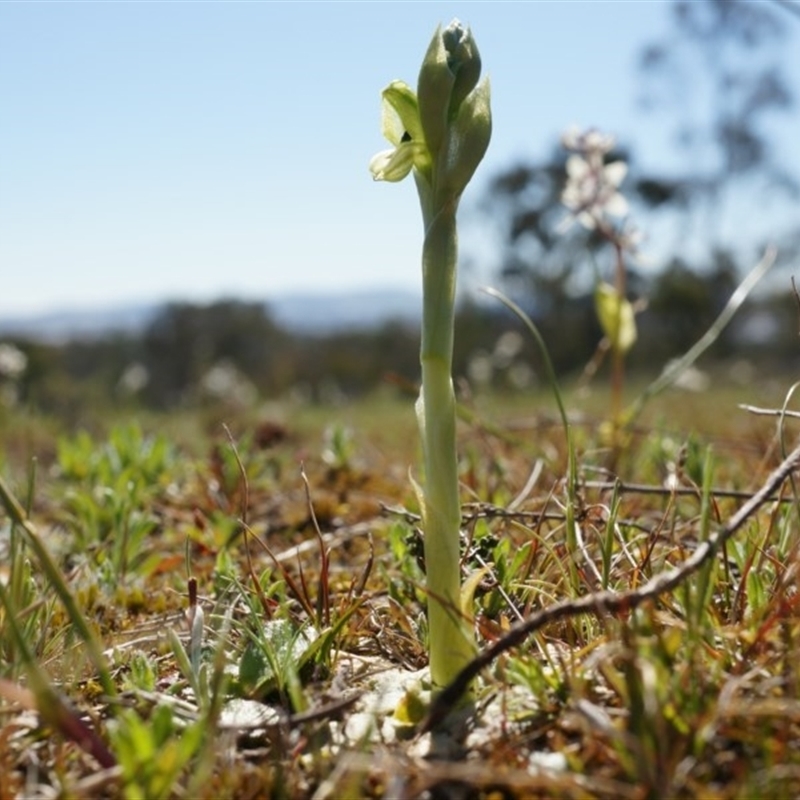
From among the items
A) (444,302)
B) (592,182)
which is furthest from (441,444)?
(592,182)

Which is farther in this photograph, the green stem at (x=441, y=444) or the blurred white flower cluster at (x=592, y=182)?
the blurred white flower cluster at (x=592, y=182)

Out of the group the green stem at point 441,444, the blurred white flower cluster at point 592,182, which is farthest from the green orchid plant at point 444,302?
the blurred white flower cluster at point 592,182

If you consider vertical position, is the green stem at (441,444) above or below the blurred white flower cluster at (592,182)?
below

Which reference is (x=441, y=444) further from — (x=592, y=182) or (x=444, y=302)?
(x=592, y=182)

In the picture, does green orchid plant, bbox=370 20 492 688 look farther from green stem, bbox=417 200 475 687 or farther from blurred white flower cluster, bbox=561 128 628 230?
blurred white flower cluster, bbox=561 128 628 230

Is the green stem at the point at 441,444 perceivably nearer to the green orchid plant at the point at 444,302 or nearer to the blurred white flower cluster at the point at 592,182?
the green orchid plant at the point at 444,302
